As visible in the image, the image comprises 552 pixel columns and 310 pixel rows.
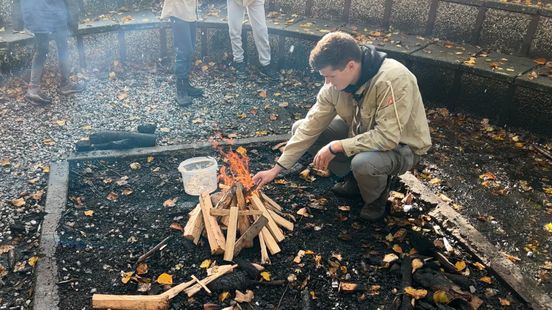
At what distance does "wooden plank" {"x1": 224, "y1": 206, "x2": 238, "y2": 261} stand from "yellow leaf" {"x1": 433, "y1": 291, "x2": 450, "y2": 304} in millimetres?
1904

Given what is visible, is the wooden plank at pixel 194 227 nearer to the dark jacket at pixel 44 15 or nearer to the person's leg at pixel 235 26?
the dark jacket at pixel 44 15

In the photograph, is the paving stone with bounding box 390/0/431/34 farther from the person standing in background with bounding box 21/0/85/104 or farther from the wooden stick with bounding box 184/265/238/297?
the wooden stick with bounding box 184/265/238/297

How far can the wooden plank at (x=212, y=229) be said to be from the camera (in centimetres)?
437

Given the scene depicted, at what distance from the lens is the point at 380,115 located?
451 cm

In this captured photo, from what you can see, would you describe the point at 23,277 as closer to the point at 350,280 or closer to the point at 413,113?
the point at 350,280

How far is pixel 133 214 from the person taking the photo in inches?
204

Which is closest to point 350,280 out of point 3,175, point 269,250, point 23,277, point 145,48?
point 269,250

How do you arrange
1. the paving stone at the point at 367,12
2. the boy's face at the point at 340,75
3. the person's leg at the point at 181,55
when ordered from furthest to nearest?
the paving stone at the point at 367,12
the person's leg at the point at 181,55
the boy's face at the point at 340,75

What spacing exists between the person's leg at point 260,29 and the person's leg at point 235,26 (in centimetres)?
27

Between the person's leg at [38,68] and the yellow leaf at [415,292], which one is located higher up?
the person's leg at [38,68]

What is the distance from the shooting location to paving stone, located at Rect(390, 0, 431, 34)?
9203 mm

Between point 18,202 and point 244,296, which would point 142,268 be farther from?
point 18,202

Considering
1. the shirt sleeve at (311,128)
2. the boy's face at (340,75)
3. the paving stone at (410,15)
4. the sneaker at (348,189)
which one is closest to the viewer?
the boy's face at (340,75)

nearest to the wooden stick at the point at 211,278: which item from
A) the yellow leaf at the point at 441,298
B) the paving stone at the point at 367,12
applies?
the yellow leaf at the point at 441,298
